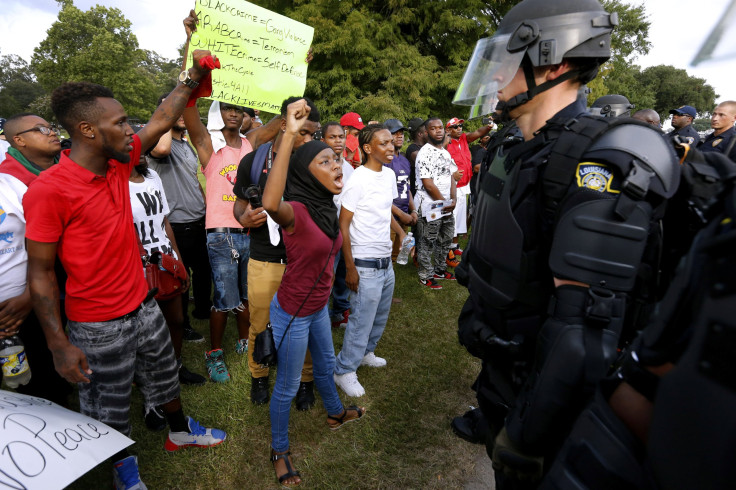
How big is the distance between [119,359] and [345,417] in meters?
1.73

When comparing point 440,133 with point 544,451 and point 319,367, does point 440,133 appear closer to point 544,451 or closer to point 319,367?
point 319,367

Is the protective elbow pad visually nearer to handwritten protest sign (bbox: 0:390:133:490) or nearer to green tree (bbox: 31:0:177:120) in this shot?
handwritten protest sign (bbox: 0:390:133:490)

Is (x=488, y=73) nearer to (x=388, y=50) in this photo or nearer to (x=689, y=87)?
(x=689, y=87)

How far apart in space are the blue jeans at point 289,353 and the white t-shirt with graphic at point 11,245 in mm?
1569

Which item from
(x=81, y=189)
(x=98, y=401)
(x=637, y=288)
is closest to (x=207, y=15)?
(x=81, y=189)

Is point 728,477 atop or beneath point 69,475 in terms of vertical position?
atop

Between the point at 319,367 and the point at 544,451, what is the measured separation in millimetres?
1738

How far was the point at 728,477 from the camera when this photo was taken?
58 centimetres

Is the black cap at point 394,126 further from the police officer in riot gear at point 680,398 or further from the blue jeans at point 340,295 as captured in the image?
the police officer in riot gear at point 680,398

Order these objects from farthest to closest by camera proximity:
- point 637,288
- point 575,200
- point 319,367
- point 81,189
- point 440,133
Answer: point 440,133 < point 319,367 < point 81,189 < point 637,288 < point 575,200

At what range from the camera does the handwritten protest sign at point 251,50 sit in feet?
9.20

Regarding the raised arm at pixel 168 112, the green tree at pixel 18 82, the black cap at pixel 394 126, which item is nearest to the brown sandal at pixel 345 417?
the raised arm at pixel 168 112

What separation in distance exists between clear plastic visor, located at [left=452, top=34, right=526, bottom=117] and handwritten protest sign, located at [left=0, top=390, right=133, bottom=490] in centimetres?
237

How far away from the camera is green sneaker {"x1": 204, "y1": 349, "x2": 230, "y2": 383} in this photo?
3.57 meters
